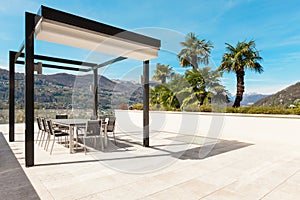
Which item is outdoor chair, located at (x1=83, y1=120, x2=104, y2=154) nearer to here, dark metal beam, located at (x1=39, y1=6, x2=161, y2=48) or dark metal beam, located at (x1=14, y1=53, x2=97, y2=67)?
dark metal beam, located at (x1=39, y1=6, x2=161, y2=48)

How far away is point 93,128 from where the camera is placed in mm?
4621

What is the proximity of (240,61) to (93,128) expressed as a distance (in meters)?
7.40

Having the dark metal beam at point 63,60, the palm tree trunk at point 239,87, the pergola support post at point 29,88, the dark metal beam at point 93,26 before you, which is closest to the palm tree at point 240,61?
the palm tree trunk at point 239,87

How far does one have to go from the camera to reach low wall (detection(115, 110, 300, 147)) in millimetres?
5602

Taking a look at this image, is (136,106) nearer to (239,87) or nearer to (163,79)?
(163,79)

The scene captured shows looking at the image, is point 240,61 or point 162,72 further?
point 162,72

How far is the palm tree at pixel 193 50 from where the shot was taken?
39.6 ft

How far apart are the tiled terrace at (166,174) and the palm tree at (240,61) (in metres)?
4.88

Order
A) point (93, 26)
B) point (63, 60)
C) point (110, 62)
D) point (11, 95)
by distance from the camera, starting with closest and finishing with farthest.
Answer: point (93, 26) < point (11, 95) < point (63, 60) < point (110, 62)

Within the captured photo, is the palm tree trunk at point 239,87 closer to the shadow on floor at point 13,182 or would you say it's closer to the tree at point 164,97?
the tree at point 164,97

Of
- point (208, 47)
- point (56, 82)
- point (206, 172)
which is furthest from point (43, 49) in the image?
point (208, 47)

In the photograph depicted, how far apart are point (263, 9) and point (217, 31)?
313 cm

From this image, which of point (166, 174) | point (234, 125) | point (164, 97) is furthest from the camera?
point (164, 97)

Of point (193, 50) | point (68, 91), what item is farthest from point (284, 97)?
point (68, 91)
